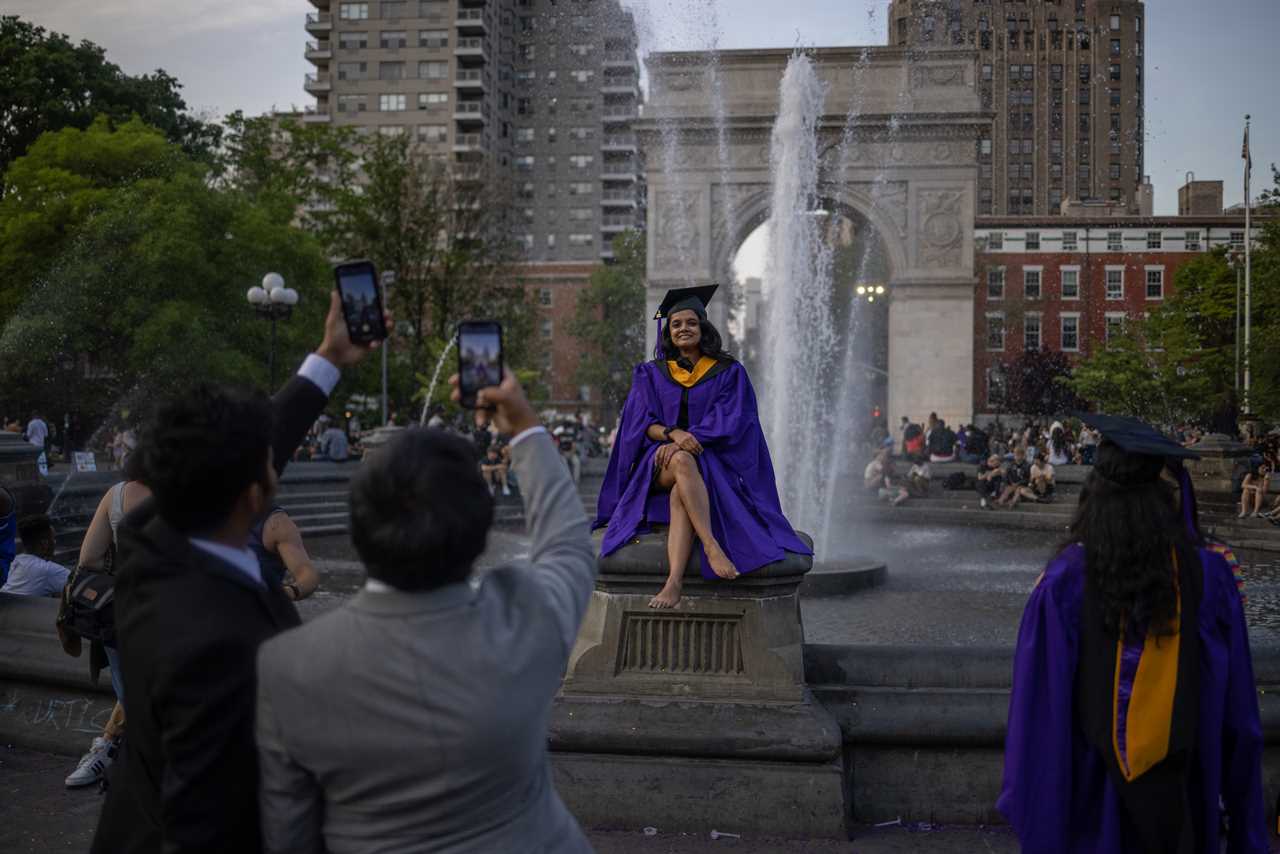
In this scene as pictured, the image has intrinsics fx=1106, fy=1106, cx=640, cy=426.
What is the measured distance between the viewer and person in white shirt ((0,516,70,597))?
6457 millimetres

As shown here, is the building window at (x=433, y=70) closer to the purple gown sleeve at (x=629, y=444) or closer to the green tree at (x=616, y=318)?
the green tree at (x=616, y=318)

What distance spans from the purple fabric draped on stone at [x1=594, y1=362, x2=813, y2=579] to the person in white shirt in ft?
11.4

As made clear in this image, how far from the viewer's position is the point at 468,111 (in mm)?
78500

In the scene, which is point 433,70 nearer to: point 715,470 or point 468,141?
point 468,141

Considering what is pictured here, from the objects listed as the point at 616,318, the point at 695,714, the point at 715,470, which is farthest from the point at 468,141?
the point at 695,714

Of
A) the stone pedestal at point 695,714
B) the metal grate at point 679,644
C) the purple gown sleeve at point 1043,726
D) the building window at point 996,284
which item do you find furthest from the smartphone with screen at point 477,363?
the building window at point 996,284

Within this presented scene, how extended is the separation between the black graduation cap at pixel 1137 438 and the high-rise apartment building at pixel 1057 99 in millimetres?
98130

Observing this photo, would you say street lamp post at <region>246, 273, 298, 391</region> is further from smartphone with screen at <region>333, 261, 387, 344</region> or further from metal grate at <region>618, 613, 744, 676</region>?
smartphone with screen at <region>333, 261, 387, 344</region>

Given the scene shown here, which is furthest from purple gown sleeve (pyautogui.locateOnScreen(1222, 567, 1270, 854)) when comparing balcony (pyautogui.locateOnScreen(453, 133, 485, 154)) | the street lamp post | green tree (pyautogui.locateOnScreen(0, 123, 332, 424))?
balcony (pyautogui.locateOnScreen(453, 133, 485, 154))

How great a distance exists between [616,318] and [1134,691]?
199 ft

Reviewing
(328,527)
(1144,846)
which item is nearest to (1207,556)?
(1144,846)

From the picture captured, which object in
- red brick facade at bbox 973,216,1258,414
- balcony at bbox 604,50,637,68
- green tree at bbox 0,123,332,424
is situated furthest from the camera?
balcony at bbox 604,50,637,68

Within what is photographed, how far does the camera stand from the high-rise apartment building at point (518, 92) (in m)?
77.5

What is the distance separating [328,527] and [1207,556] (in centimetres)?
1466
